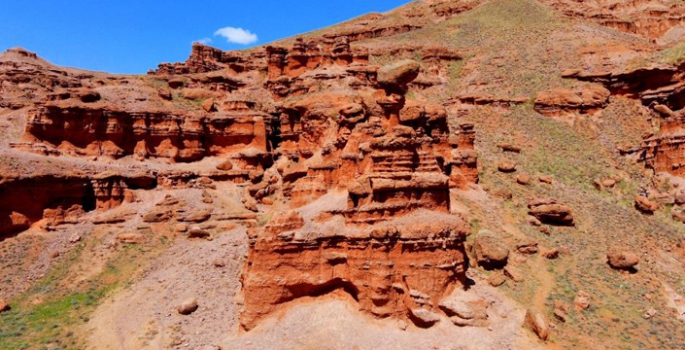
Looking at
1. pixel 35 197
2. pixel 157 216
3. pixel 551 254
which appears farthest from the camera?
pixel 157 216

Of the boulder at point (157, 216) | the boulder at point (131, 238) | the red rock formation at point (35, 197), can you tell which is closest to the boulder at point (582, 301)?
the boulder at point (131, 238)

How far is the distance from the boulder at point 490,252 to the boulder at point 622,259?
7859 millimetres

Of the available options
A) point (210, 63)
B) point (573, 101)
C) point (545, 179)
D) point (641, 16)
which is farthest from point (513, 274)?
point (641, 16)

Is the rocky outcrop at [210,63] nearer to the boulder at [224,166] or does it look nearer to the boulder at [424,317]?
the boulder at [224,166]

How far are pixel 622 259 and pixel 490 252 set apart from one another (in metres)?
9.88

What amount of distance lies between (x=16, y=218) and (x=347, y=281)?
111ft

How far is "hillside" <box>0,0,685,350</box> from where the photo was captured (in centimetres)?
2250

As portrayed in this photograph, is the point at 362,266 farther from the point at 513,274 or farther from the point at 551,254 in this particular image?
the point at 551,254

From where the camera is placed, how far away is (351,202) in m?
24.0

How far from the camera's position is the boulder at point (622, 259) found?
94.9 ft

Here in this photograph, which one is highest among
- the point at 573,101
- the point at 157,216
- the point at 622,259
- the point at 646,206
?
the point at 573,101

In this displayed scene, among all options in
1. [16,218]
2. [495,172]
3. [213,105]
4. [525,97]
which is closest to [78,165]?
[16,218]

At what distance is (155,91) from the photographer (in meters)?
60.1

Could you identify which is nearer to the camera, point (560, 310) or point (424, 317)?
point (424, 317)
